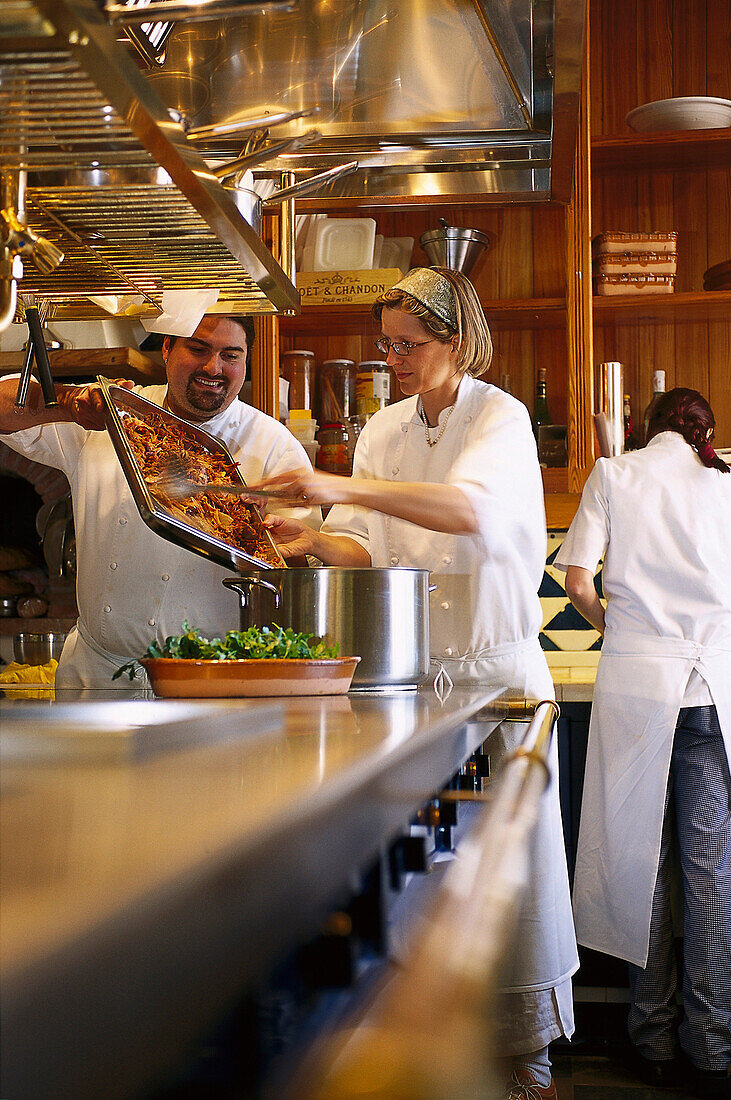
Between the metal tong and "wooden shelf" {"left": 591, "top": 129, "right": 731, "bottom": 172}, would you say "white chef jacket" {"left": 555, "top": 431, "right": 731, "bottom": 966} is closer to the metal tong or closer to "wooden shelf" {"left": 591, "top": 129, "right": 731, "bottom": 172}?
"wooden shelf" {"left": 591, "top": 129, "right": 731, "bottom": 172}

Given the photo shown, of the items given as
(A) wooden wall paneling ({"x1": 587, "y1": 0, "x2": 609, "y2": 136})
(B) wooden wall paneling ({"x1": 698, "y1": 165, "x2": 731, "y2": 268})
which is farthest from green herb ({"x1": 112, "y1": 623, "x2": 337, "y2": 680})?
(A) wooden wall paneling ({"x1": 587, "y1": 0, "x2": 609, "y2": 136})

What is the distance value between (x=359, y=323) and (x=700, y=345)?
1.20 meters

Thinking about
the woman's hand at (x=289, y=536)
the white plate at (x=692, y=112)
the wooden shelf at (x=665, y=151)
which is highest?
the white plate at (x=692, y=112)

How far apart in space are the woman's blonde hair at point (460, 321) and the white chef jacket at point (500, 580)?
0.07 m

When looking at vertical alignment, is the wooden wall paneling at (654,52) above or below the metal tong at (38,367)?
above

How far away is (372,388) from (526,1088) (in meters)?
2.24

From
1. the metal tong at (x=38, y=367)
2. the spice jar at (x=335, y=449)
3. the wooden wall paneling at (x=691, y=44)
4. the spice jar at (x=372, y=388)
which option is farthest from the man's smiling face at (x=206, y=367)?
the wooden wall paneling at (x=691, y=44)

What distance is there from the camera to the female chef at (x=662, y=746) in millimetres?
2756

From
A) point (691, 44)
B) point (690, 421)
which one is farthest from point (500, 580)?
point (691, 44)

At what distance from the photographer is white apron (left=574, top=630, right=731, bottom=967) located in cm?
284

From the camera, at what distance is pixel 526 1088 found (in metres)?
1.93

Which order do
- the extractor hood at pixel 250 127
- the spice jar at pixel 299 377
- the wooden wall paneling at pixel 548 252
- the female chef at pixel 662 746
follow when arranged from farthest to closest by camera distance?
1. the wooden wall paneling at pixel 548 252
2. the spice jar at pixel 299 377
3. the female chef at pixel 662 746
4. the extractor hood at pixel 250 127

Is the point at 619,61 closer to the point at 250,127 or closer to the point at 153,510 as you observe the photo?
the point at 250,127

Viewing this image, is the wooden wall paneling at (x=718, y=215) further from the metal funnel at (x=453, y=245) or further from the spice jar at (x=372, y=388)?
the spice jar at (x=372, y=388)
